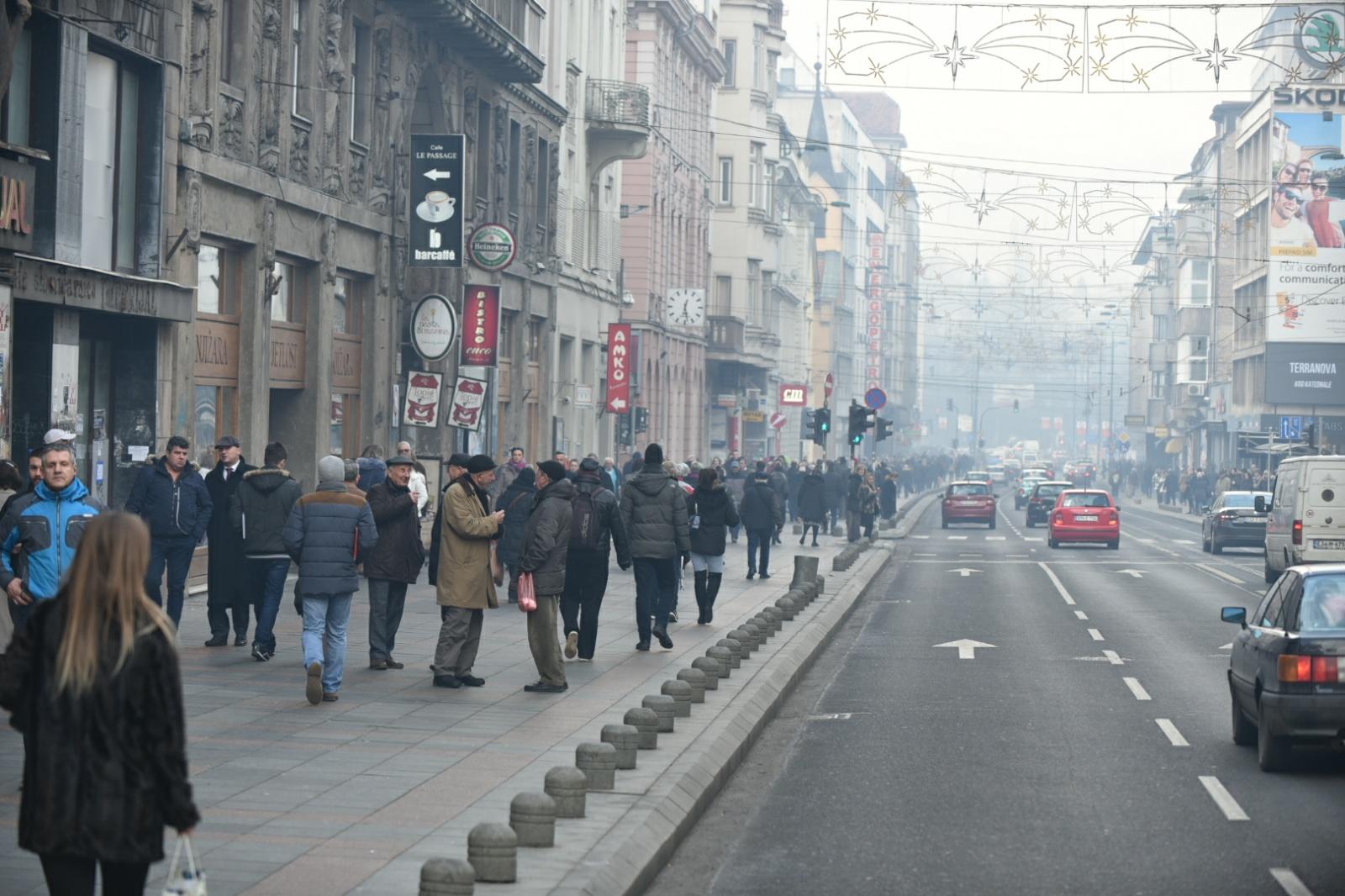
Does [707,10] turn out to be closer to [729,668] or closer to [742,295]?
[742,295]

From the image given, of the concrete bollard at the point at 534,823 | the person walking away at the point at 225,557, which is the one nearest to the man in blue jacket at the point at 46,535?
the concrete bollard at the point at 534,823

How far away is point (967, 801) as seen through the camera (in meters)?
10.8

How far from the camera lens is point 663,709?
12.2m

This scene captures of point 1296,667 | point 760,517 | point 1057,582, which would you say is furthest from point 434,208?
point 1296,667

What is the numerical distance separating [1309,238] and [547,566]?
6457 centimetres

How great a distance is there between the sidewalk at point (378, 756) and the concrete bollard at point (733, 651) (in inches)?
5.3

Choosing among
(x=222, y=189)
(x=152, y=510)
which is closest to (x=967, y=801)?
(x=152, y=510)

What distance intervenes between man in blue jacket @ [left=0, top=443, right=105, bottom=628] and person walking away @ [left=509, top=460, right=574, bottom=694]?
407cm

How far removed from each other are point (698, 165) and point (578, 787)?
57929mm

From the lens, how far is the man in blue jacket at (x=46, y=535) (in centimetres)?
1109

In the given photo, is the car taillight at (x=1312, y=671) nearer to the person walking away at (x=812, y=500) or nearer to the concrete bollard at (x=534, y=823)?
the concrete bollard at (x=534, y=823)

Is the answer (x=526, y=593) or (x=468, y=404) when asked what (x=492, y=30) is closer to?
(x=468, y=404)

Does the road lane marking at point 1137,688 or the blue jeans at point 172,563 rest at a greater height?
the blue jeans at point 172,563

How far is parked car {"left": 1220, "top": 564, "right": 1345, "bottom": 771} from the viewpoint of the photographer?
11367 millimetres
